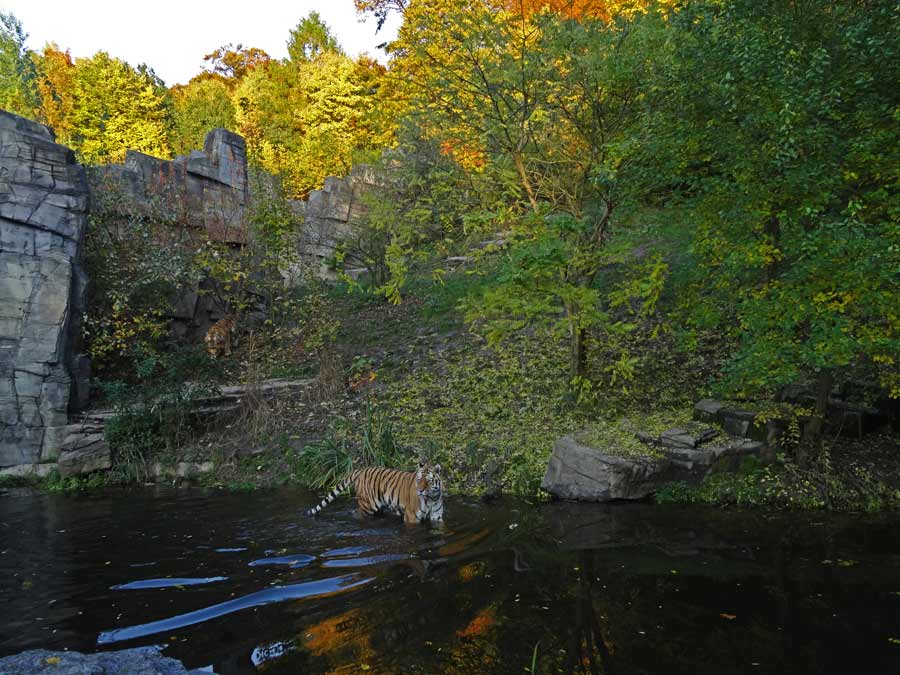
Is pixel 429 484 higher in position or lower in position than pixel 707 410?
lower

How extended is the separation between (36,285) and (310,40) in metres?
26.1

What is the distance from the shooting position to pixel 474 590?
5.39m

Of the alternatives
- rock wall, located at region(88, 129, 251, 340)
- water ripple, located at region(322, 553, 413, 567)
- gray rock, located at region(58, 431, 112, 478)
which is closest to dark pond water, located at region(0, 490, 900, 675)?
water ripple, located at region(322, 553, 413, 567)

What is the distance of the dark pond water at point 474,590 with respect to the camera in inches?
168

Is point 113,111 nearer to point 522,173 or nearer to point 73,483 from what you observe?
point 73,483

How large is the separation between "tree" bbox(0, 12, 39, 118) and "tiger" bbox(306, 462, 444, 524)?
895 inches

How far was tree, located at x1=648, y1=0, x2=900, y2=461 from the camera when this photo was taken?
6.67 metres

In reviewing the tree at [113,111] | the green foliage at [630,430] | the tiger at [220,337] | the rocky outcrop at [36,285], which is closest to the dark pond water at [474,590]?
the green foliage at [630,430]

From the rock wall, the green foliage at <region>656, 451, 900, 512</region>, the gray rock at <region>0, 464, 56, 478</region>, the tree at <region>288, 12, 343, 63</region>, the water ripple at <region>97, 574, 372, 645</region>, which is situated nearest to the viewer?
the water ripple at <region>97, 574, 372, 645</region>

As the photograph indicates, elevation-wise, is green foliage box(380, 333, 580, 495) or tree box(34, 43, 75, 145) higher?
tree box(34, 43, 75, 145)

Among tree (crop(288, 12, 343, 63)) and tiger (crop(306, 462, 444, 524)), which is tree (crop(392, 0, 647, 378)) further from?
tree (crop(288, 12, 343, 63))

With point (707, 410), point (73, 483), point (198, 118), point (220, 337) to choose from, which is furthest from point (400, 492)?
point (198, 118)

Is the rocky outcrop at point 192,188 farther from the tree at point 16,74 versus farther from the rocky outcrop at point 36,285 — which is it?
the tree at point 16,74

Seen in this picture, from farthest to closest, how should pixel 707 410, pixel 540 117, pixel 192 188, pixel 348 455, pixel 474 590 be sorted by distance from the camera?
pixel 192 188 → pixel 348 455 → pixel 540 117 → pixel 707 410 → pixel 474 590
